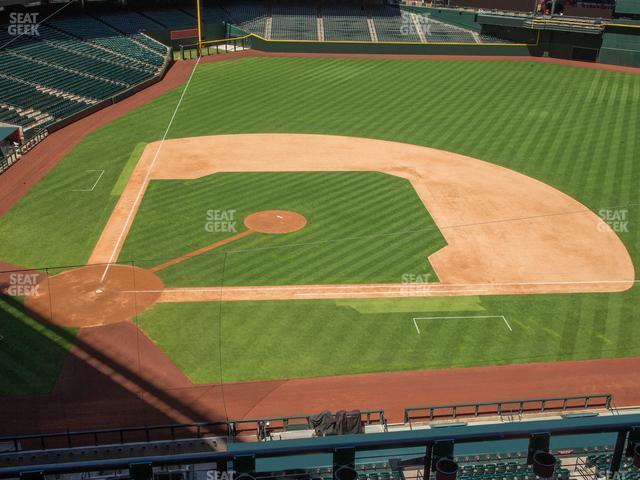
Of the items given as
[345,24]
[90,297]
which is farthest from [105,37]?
[90,297]

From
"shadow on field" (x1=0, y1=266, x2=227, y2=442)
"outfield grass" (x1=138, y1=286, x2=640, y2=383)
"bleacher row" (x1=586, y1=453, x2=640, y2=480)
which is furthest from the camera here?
"outfield grass" (x1=138, y1=286, x2=640, y2=383)

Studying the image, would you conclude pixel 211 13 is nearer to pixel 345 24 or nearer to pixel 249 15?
pixel 249 15

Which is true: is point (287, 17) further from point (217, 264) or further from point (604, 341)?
point (604, 341)

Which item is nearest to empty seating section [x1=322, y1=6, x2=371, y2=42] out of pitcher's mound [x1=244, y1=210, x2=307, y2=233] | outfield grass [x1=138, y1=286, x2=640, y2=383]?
pitcher's mound [x1=244, y1=210, x2=307, y2=233]

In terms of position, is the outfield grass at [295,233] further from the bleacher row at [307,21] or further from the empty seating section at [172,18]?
the empty seating section at [172,18]

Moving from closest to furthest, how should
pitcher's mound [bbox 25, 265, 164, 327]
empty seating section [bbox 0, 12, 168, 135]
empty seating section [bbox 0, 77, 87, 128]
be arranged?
1. pitcher's mound [bbox 25, 265, 164, 327]
2. empty seating section [bbox 0, 77, 87, 128]
3. empty seating section [bbox 0, 12, 168, 135]

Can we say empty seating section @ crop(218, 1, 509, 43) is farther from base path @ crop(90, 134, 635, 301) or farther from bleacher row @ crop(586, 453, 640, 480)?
bleacher row @ crop(586, 453, 640, 480)

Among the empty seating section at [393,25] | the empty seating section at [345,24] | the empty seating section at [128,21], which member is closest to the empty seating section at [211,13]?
the empty seating section at [128,21]
